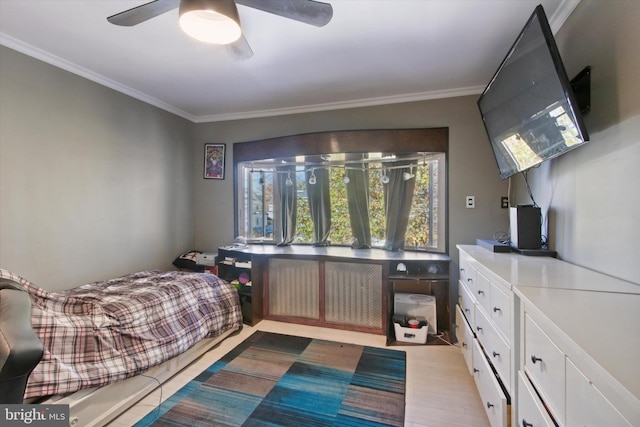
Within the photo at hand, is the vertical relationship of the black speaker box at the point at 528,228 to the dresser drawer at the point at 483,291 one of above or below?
above

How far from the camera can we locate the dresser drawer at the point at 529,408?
3.01 feet

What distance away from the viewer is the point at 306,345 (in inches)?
99.8

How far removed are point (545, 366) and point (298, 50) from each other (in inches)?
90.5

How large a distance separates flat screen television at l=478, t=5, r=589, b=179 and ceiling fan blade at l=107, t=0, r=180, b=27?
5.49 feet

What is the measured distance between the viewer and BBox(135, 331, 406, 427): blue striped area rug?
5.45ft

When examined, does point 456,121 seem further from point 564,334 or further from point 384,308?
point 564,334

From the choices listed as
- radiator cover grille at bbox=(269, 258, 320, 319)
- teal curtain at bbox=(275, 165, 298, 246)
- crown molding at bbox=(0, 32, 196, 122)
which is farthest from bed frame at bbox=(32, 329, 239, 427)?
crown molding at bbox=(0, 32, 196, 122)

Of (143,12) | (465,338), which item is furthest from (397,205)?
(143,12)

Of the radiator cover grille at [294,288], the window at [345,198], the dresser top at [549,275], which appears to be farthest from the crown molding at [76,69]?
the dresser top at [549,275]

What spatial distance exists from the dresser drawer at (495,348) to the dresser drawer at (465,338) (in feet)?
0.83

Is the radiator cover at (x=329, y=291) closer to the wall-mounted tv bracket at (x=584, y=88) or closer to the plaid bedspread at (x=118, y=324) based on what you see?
the plaid bedspread at (x=118, y=324)

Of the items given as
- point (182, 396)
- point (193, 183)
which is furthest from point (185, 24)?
point (193, 183)

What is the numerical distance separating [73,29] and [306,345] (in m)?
2.99
